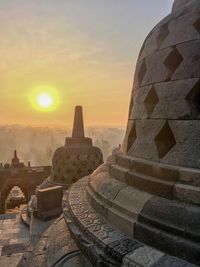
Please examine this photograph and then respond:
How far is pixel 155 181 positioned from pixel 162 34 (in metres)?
1.89

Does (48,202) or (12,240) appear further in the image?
(12,240)

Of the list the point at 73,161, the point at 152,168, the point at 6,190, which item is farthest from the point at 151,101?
the point at 6,190

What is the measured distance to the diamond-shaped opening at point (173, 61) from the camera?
9.12 feet

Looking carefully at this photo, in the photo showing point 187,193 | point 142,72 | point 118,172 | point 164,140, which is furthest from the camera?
point 142,72

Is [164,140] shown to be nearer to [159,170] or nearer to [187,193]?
[159,170]

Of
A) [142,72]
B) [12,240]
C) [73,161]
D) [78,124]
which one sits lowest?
[12,240]

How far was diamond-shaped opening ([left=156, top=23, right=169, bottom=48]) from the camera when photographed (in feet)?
10.2

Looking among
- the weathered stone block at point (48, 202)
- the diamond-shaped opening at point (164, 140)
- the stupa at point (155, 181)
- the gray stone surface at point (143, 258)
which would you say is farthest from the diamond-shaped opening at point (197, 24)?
the weathered stone block at point (48, 202)

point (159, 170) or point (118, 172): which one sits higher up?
point (159, 170)

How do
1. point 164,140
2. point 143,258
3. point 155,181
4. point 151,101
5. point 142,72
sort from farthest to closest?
point 142,72 → point 151,101 → point 164,140 → point 155,181 → point 143,258

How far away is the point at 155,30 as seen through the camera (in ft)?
11.2

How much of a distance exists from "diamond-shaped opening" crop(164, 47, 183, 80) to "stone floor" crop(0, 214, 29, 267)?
22.3 feet

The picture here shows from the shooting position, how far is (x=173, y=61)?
2.84 m

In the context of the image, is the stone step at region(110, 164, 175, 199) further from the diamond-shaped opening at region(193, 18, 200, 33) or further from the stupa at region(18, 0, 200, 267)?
the diamond-shaped opening at region(193, 18, 200, 33)
